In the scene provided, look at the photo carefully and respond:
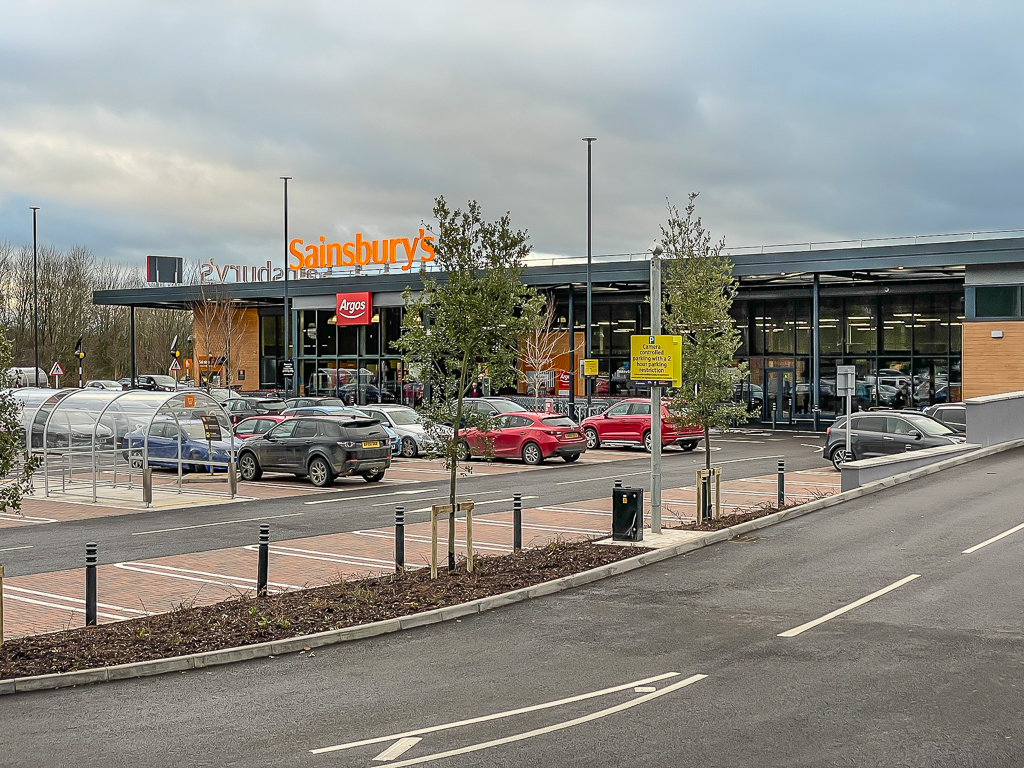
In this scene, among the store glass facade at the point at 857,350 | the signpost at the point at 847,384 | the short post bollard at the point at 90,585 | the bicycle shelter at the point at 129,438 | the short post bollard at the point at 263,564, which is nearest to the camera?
the short post bollard at the point at 90,585

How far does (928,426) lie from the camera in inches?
1051

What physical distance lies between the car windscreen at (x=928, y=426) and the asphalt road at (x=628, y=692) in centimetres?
1425

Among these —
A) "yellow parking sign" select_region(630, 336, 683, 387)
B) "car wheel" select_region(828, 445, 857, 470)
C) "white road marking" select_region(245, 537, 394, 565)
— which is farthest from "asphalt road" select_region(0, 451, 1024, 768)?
"car wheel" select_region(828, 445, 857, 470)

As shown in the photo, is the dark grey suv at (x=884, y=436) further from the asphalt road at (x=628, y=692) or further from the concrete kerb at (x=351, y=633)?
the asphalt road at (x=628, y=692)

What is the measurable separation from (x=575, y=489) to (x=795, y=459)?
930 cm

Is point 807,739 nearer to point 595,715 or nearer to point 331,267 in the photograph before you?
point 595,715

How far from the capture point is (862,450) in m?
26.2

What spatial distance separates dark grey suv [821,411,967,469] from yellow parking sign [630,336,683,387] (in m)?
11.4

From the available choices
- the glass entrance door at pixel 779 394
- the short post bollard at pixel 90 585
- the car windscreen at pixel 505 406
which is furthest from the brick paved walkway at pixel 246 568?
the glass entrance door at pixel 779 394

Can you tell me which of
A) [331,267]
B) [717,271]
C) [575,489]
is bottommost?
[575,489]

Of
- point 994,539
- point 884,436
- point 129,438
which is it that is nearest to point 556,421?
point 884,436

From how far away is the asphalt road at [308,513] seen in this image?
1591cm

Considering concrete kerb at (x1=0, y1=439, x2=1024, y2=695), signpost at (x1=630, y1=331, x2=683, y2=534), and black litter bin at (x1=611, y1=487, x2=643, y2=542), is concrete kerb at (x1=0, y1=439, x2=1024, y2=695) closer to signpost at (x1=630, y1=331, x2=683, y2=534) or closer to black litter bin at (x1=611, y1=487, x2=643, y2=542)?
black litter bin at (x1=611, y1=487, x2=643, y2=542)

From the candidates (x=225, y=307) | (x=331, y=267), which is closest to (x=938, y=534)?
(x=331, y=267)
